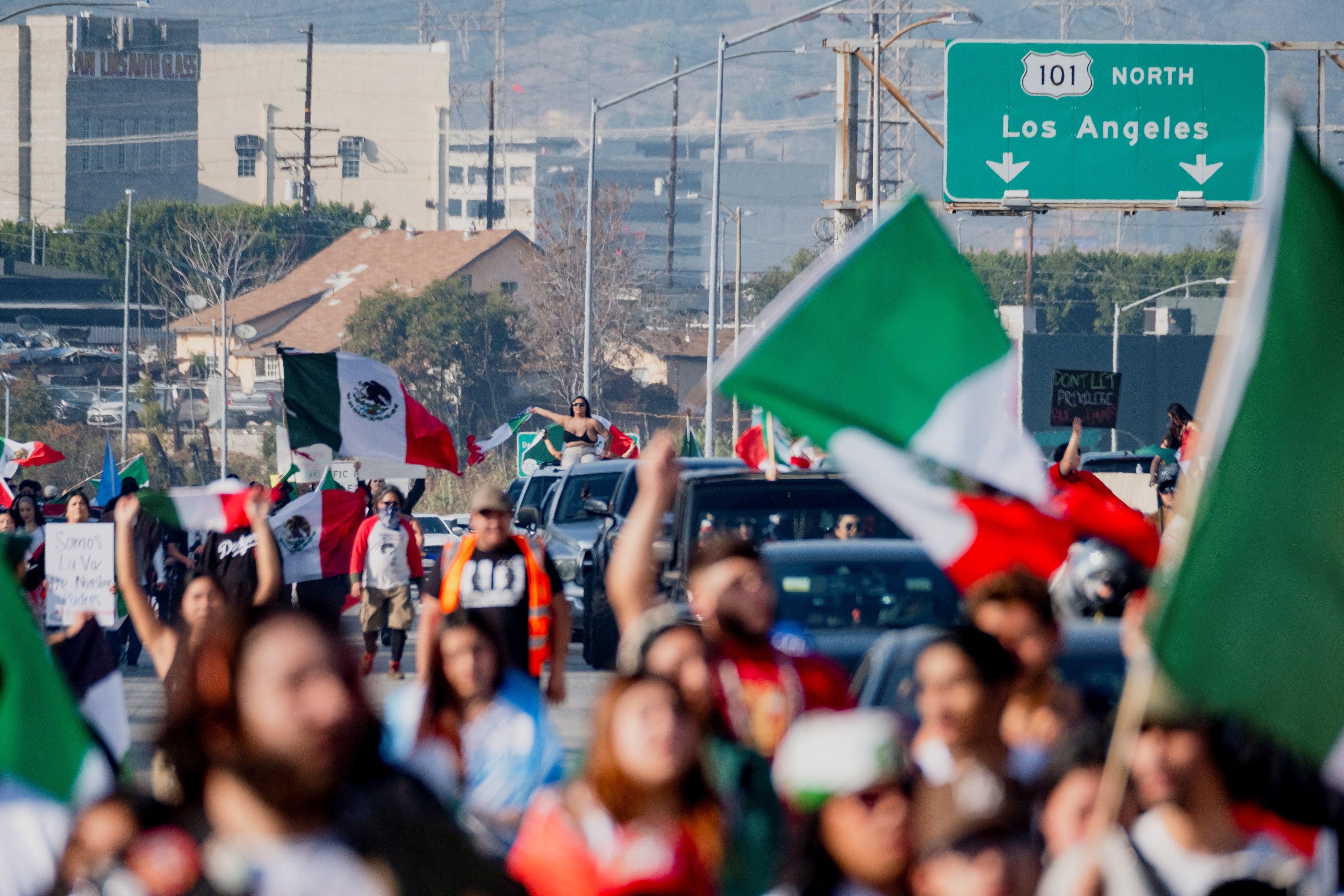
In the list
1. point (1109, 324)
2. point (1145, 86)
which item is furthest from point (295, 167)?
point (1145, 86)

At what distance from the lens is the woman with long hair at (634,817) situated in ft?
12.7

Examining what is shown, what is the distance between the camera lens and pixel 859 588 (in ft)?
27.1

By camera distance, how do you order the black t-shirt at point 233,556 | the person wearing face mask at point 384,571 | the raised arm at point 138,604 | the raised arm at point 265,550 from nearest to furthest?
the raised arm at point 138,604
the raised arm at point 265,550
the black t-shirt at point 233,556
the person wearing face mask at point 384,571

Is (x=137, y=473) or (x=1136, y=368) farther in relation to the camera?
(x=1136, y=368)

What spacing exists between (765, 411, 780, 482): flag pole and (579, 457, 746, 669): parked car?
1216mm

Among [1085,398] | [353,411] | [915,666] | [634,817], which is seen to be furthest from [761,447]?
[634,817]

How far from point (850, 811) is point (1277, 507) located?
98 centimetres

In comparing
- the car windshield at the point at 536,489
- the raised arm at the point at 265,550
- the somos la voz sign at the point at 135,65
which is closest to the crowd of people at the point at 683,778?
the raised arm at the point at 265,550

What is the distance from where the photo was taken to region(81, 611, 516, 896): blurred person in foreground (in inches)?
122

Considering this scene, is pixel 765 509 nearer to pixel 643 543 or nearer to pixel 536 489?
pixel 643 543

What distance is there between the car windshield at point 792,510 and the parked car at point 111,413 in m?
55.0

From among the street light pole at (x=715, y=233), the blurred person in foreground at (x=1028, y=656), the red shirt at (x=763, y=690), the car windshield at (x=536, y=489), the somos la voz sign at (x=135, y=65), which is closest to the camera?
the blurred person in foreground at (x=1028, y=656)

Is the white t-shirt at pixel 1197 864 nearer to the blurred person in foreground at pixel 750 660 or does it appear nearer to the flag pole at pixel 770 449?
the blurred person in foreground at pixel 750 660

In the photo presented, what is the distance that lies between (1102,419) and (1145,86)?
502 cm
